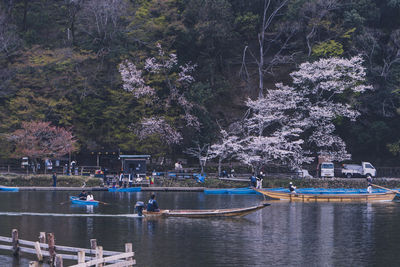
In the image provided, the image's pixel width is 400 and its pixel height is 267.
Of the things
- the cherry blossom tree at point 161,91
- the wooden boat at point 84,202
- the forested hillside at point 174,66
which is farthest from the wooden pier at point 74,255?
the forested hillside at point 174,66

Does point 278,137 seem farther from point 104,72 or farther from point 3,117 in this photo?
point 3,117

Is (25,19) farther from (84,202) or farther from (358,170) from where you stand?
(358,170)

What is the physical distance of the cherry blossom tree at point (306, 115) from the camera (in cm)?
6128

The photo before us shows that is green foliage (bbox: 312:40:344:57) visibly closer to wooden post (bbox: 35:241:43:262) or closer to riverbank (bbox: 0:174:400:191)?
riverbank (bbox: 0:174:400:191)

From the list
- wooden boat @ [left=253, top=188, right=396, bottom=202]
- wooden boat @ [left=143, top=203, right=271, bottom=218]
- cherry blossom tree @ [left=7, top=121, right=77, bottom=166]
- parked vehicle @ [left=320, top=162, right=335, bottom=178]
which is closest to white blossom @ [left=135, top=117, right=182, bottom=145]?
cherry blossom tree @ [left=7, top=121, right=77, bottom=166]

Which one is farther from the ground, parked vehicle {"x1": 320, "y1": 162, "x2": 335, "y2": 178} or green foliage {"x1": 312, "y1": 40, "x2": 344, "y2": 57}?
green foliage {"x1": 312, "y1": 40, "x2": 344, "y2": 57}

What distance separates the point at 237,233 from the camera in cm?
3141

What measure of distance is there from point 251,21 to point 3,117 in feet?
113

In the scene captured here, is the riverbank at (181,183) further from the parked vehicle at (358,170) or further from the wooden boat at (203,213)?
the wooden boat at (203,213)

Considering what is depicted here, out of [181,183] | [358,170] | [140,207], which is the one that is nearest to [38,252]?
[140,207]

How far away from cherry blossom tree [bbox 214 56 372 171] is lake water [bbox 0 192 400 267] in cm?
1558

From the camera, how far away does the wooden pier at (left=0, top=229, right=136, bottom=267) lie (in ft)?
64.4

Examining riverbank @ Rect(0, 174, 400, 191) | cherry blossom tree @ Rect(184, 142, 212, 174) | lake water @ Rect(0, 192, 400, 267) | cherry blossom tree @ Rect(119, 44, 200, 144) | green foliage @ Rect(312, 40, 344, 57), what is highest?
green foliage @ Rect(312, 40, 344, 57)

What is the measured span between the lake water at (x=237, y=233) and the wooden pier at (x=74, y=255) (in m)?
0.92
